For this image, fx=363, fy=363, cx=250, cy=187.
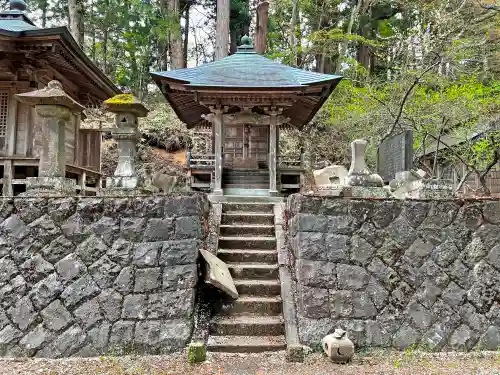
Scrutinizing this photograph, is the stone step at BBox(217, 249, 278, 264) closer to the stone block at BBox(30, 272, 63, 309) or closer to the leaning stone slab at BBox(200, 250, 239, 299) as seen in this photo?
the leaning stone slab at BBox(200, 250, 239, 299)

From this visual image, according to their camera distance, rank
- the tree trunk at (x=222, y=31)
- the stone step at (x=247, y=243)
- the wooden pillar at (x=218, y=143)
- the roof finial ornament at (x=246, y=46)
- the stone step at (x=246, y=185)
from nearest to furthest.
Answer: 1. the stone step at (x=247, y=243)
2. the wooden pillar at (x=218, y=143)
3. the stone step at (x=246, y=185)
4. the roof finial ornament at (x=246, y=46)
5. the tree trunk at (x=222, y=31)

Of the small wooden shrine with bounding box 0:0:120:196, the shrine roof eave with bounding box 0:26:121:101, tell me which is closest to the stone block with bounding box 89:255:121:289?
the small wooden shrine with bounding box 0:0:120:196

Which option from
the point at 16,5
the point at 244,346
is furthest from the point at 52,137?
the point at 16,5

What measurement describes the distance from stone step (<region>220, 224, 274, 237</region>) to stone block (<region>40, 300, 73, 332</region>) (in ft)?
8.45

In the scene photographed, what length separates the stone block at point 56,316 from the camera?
450 cm

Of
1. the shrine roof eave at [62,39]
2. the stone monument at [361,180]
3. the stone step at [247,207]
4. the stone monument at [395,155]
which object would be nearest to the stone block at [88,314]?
the stone step at [247,207]

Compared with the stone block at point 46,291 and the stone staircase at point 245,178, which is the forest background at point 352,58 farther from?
the stone block at point 46,291

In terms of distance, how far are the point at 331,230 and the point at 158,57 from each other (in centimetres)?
2399

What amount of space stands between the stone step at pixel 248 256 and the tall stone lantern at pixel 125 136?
1959 mm

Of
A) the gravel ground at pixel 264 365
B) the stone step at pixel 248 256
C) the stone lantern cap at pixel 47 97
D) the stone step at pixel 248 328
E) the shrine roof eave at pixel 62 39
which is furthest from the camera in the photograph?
the shrine roof eave at pixel 62 39

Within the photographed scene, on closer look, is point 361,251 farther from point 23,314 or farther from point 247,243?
point 23,314

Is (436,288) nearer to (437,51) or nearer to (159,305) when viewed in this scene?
(159,305)

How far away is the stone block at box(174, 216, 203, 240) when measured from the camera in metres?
4.84

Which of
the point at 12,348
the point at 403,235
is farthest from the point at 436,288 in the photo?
the point at 12,348
